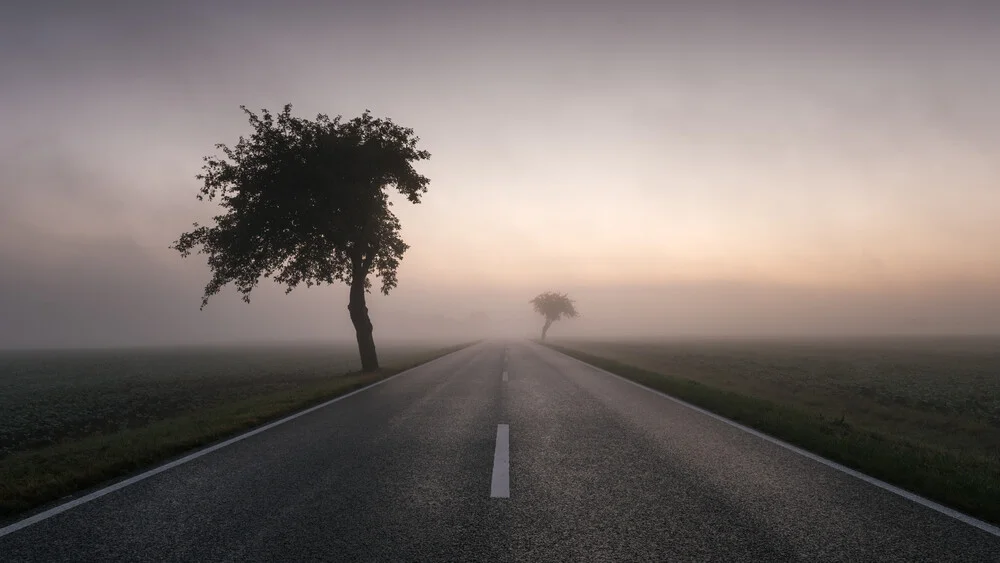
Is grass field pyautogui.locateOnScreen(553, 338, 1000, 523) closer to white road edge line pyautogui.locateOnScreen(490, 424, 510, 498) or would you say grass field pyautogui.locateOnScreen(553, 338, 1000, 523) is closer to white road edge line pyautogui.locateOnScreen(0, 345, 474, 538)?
white road edge line pyautogui.locateOnScreen(490, 424, 510, 498)

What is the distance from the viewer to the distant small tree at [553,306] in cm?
9538

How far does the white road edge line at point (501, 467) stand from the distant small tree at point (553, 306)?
291 ft

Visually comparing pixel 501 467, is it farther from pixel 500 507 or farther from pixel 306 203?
pixel 306 203

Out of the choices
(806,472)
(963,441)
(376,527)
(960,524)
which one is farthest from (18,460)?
(963,441)

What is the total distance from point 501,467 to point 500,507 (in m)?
1.34

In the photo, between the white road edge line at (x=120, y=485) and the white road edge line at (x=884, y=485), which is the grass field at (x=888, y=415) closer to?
the white road edge line at (x=884, y=485)

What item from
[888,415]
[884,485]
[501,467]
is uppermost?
[501,467]

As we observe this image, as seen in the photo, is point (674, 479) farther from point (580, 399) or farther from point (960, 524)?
point (580, 399)

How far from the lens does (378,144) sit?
70.6 ft

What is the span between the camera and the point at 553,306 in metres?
96.4

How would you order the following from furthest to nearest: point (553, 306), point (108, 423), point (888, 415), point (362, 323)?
point (553, 306)
point (362, 323)
point (888, 415)
point (108, 423)

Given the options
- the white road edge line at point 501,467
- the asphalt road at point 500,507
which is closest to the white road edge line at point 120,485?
the asphalt road at point 500,507

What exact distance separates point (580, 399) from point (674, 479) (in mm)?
6301

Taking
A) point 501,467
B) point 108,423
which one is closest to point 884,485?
point 501,467
